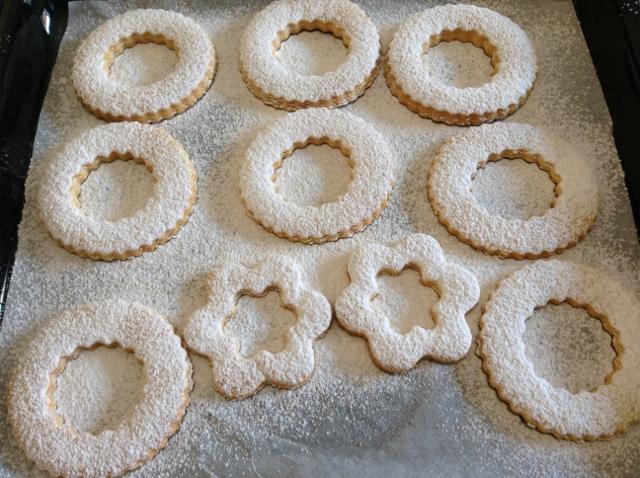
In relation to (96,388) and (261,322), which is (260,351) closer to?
(261,322)

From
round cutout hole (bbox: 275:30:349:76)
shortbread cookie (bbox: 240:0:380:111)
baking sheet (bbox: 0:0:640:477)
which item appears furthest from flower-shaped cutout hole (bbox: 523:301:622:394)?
round cutout hole (bbox: 275:30:349:76)

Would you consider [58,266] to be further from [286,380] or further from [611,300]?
[611,300]

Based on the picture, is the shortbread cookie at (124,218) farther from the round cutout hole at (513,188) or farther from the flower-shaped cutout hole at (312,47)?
the round cutout hole at (513,188)

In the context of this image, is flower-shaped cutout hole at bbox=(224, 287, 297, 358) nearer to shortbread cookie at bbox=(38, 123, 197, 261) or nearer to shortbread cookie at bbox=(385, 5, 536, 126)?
shortbread cookie at bbox=(38, 123, 197, 261)

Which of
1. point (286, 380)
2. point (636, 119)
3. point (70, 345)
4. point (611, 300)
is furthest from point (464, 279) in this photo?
point (70, 345)

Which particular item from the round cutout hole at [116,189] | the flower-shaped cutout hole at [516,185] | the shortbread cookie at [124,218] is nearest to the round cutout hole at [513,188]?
the flower-shaped cutout hole at [516,185]

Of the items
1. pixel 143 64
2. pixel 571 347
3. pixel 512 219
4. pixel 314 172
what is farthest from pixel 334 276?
pixel 143 64
